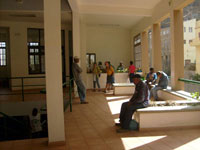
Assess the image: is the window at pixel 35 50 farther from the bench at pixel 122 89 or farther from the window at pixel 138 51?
the window at pixel 138 51

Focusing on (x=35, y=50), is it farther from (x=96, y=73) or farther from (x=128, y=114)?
(x=128, y=114)

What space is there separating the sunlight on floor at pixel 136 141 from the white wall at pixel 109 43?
10960 millimetres

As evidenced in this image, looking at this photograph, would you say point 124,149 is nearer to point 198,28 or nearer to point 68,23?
point 198,28

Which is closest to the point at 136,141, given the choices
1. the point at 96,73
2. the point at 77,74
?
the point at 77,74

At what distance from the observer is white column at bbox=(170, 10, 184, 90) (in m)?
7.45

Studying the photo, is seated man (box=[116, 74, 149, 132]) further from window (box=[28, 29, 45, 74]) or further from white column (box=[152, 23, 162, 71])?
window (box=[28, 29, 45, 74])

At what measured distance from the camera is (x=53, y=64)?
354cm

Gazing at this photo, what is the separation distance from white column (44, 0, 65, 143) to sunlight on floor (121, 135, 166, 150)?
1.21 metres

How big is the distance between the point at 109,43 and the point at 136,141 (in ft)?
37.9

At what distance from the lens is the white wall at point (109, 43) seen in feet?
47.2

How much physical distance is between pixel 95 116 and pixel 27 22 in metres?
8.24

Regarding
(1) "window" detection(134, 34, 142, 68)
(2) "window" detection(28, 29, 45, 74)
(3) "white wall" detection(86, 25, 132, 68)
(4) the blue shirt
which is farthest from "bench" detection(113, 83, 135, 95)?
(3) "white wall" detection(86, 25, 132, 68)

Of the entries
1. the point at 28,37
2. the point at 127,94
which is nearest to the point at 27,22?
the point at 28,37

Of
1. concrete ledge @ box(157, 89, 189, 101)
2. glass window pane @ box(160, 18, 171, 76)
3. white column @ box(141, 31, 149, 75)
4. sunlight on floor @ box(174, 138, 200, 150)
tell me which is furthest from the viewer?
white column @ box(141, 31, 149, 75)
